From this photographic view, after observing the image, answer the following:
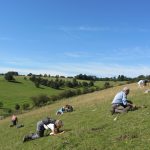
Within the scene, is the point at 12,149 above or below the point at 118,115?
below

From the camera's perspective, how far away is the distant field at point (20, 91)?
15174cm

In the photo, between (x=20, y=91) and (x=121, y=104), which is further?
(x=20, y=91)

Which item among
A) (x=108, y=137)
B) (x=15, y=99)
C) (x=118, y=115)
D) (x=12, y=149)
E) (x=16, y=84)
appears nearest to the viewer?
(x=108, y=137)

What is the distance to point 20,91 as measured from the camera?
6668 inches

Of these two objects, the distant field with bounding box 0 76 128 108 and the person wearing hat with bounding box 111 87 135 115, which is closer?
the person wearing hat with bounding box 111 87 135 115

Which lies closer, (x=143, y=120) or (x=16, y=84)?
(x=143, y=120)

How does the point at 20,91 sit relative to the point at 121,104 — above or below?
below

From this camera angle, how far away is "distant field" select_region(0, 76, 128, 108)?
498 ft

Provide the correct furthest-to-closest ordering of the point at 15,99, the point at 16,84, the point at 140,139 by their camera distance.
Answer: the point at 16,84 < the point at 15,99 < the point at 140,139

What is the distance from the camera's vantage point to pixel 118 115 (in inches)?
1192

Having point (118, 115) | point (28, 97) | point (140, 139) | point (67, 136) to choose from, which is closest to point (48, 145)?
point (67, 136)

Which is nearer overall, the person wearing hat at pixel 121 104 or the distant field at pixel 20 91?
the person wearing hat at pixel 121 104

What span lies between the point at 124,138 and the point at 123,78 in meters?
139

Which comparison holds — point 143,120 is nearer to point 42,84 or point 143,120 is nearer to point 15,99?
point 15,99
